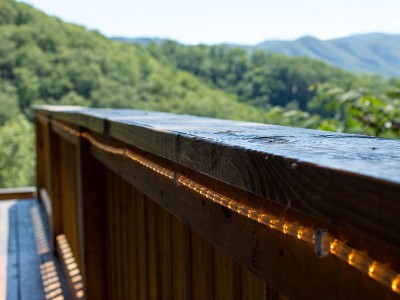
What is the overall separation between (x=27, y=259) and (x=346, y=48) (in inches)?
3277

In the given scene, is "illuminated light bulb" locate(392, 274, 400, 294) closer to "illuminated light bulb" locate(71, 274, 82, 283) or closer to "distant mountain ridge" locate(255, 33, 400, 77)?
"illuminated light bulb" locate(71, 274, 82, 283)

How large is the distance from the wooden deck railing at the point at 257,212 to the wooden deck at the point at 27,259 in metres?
1.36

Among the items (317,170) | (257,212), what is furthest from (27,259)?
(317,170)

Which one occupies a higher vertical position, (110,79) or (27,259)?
(110,79)

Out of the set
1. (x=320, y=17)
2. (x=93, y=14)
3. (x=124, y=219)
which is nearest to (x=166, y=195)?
(x=124, y=219)

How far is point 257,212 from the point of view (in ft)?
2.58

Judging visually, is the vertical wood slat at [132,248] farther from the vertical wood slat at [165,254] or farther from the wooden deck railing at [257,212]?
the vertical wood slat at [165,254]

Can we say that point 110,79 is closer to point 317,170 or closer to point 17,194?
point 17,194

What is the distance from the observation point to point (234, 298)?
1.04m

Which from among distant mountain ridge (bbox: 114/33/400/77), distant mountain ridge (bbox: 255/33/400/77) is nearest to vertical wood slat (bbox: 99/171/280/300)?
distant mountain ridge (bbox: 114/33/400/77)

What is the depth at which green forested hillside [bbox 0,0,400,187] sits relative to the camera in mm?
36353

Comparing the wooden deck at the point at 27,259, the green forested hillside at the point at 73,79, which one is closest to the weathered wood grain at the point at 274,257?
the wooden deck at the point at 27,259

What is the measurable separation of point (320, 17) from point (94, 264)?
284 ft

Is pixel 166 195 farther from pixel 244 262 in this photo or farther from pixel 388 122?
pixel 388 122
